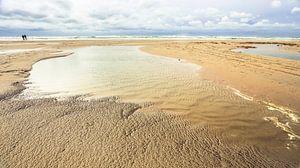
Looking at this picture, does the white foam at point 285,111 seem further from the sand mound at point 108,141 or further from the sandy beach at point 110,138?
the sand mound at point 108,141

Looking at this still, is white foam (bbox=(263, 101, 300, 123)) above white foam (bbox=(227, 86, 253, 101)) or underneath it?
underneath

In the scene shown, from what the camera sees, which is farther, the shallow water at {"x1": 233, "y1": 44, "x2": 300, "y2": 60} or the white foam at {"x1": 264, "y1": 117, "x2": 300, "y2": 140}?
the shallow water at {"x1": 233, "y1": 44, "x2": 300, "y2": 60}

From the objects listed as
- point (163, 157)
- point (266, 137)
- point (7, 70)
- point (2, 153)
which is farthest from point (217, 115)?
point (7, 70)

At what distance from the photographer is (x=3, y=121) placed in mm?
6559

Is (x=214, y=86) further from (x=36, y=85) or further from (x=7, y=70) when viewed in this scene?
(x=7, y=70)

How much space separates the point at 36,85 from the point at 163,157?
7.51 meters

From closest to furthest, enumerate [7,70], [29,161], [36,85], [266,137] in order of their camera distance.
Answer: [29,161] < [266,137] < [36,85] < [7,70]

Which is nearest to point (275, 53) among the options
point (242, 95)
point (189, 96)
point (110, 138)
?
point (242, 95)

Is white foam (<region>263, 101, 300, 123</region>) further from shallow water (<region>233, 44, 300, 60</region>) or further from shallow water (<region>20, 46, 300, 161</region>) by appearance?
shallow water (<region>233, 44, 300, 60</region>)

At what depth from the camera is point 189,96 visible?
9172mm

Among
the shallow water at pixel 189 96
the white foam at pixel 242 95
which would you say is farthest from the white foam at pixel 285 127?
the white foam at pixel 242 95

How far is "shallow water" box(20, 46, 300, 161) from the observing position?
6.21 meters

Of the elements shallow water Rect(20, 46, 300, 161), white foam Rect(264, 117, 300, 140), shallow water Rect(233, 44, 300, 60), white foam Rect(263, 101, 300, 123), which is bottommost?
shallow water Rect(233, 44, 300, 60)

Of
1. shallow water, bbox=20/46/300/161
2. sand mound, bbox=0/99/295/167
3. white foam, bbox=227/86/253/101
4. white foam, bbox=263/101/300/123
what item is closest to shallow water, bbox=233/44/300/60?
shallow water, bbox=20/46/300/161
